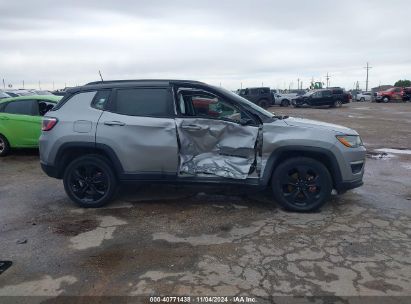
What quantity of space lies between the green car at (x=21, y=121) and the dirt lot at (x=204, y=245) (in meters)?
3.36

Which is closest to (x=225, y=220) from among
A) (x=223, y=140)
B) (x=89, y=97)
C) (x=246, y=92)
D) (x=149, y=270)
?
(x=223, y=140)

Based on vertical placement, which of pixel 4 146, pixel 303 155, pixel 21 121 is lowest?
pixel 4 146

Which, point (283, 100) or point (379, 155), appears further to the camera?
point (283, 100)

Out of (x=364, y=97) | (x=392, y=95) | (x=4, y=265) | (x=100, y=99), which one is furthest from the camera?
(x=364, y=97)

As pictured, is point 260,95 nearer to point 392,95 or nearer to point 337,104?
point 337,104

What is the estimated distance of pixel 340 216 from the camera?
17.1 feet

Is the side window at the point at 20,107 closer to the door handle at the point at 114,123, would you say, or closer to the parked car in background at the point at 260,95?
the door handle at the point at 114,123

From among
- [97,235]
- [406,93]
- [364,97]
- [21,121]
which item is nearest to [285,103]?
[406,93]

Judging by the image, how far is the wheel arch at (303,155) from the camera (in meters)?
5.15

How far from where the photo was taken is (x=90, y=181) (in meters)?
5.64

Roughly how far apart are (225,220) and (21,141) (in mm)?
6787

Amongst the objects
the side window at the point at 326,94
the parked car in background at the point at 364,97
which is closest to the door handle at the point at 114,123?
the side window at the point at 326,94

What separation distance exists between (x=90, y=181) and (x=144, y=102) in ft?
4.60

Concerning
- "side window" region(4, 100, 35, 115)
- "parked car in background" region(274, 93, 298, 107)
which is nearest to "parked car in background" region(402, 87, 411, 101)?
"parked car in background" region(274, 93, 298, 107)
